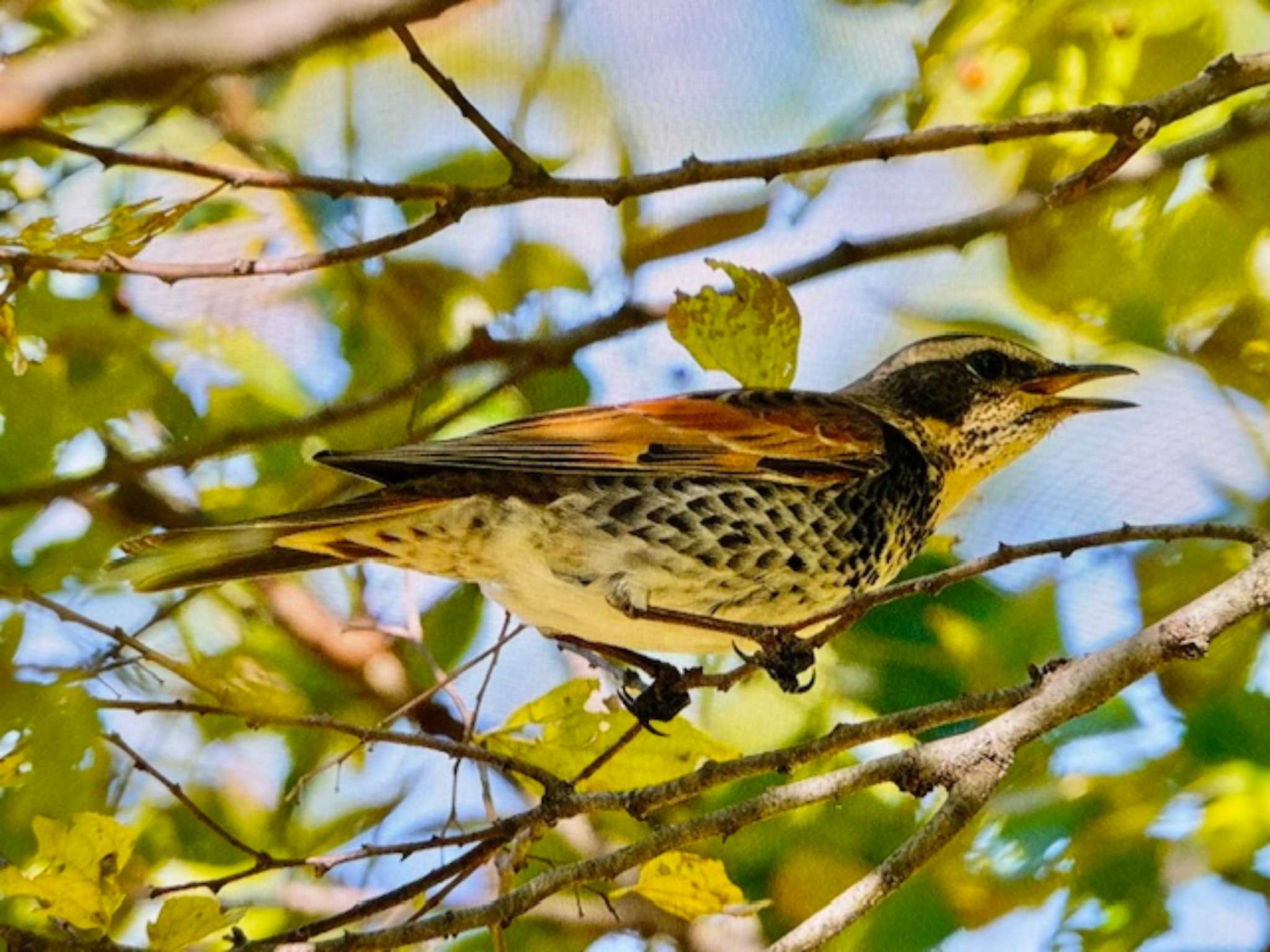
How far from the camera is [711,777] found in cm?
210

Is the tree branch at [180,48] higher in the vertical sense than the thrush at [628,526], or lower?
higher

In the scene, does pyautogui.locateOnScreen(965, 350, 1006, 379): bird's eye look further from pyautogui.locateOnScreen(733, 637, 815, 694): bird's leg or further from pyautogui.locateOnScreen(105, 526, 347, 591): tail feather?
pyautogui.locateOnScreen(105, 526, 347, 591): tail feather

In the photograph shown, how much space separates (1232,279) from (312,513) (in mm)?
1787

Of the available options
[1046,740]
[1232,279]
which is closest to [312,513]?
[1046,740]

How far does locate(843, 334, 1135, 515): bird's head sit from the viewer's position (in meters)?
3.21

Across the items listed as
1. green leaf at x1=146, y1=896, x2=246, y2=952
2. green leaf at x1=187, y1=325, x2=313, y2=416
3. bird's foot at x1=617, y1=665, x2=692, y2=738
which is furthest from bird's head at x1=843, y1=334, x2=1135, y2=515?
green leaf at x1=146, y1=896, x2=246, y2=952

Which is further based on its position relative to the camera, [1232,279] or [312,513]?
[1232,279]

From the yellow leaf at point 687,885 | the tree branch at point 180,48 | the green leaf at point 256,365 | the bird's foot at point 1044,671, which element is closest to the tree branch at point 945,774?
the bird's foot at point 1044,671

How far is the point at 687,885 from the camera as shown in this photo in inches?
94.6

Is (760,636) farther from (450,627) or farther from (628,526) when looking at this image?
(450,627)

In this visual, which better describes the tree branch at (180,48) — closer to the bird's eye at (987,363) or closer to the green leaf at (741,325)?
the green leaf at (741,325)

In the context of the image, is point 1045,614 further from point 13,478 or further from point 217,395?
point 13,478

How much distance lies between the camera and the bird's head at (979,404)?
10.5 ft

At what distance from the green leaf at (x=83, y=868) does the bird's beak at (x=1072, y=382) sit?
182 cm
